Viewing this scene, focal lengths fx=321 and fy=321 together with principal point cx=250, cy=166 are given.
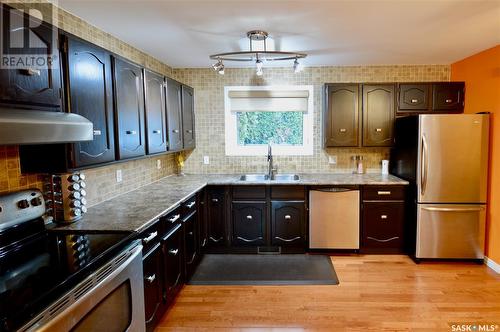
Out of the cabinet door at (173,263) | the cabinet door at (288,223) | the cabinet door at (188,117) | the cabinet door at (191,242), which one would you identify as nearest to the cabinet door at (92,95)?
the cabinet door at (173,263)

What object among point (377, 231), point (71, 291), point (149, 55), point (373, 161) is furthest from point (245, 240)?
point (71, 291)

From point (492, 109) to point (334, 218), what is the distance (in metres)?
2.03

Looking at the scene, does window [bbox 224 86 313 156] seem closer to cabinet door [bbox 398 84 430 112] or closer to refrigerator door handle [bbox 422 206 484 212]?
cabinet door [bbox 398 84 430 112]

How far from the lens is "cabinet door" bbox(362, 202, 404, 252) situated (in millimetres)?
3768

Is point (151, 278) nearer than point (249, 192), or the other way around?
point (151, 278)

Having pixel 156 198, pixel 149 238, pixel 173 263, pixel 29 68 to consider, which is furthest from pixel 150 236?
pixel 29 68

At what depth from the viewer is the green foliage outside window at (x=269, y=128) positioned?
446 cm

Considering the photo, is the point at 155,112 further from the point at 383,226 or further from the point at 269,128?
the point at 383,226

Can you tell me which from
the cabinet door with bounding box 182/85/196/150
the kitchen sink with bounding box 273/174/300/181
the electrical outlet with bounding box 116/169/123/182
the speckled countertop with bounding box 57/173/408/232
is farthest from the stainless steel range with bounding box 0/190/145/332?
the kitchen sink with bounding box 273/174/300/181

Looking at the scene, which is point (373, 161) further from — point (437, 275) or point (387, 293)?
point (387, 293)

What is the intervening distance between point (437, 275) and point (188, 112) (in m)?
3.33

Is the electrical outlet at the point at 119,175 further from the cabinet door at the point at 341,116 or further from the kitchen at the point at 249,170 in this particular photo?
the cabinet door at the point at 341,116

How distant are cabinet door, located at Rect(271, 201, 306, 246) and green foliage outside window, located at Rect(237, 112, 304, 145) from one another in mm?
1042

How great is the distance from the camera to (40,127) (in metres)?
1.43
